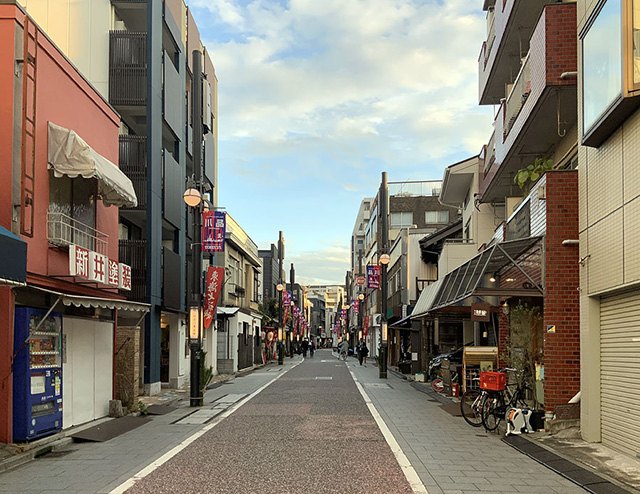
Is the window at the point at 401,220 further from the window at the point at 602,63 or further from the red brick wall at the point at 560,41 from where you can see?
the window at the point at 602,63

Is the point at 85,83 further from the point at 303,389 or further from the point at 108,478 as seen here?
the point at 303,389

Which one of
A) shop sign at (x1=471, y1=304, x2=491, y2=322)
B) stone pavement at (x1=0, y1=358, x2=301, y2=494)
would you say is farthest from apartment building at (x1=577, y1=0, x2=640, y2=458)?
stone pavement at (x1=0, y1=358, x2=301, y2=494)

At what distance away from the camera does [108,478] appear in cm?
923

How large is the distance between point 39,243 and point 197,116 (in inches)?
333

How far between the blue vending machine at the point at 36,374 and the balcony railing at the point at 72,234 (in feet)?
4.91

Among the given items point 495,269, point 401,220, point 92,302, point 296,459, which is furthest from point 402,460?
point 401,220

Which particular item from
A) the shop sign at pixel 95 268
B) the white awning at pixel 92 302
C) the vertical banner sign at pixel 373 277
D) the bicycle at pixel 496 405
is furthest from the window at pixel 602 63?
the vertical banner sign at pixel 373 277

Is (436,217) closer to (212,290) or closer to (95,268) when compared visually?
(212,290)

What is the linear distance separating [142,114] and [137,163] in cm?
227

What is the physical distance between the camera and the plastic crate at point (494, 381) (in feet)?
46.4

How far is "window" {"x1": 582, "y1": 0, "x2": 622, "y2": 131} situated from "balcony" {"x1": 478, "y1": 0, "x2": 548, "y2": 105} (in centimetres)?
653

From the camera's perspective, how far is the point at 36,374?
40.5 feet

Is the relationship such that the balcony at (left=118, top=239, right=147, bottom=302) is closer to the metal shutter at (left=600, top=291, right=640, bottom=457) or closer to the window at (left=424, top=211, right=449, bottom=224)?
the metal shutter at (left=600, top=291, right=640, bottom=457)

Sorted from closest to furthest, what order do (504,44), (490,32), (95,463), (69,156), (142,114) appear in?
1. (95,463)
2. (69,156)
3. (504,44)
4. (490,32)
5. (142,114)
